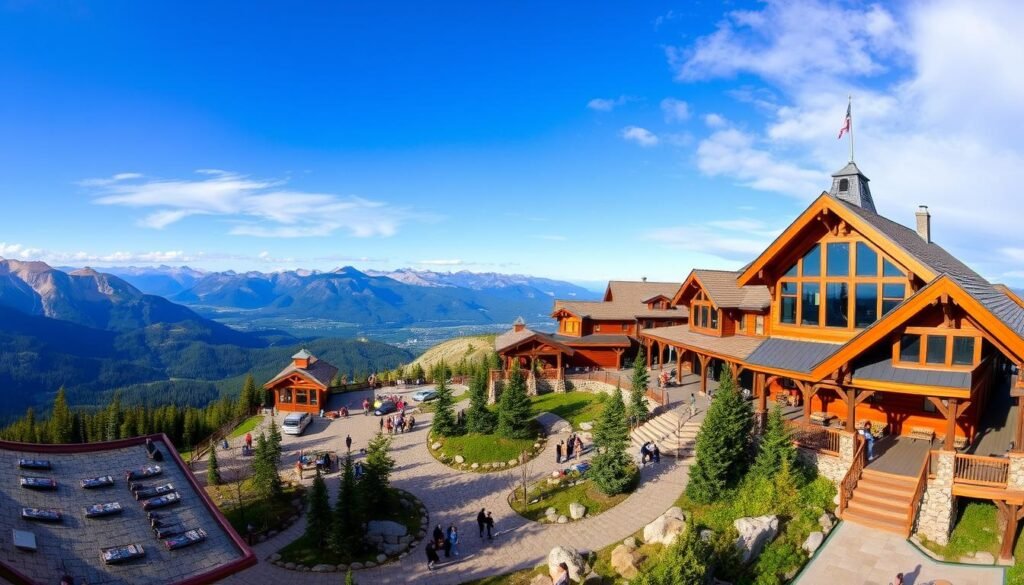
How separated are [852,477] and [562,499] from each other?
9743 millimetres

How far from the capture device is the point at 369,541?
18.3 m

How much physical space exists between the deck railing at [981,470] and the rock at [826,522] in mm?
3390

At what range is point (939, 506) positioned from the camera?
1420 cm

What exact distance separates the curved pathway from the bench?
8038 mm

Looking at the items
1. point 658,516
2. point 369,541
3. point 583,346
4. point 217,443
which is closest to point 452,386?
point 583,346

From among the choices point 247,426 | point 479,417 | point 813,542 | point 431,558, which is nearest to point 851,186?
point 813,542

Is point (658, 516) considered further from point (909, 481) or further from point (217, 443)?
point (217, 443)

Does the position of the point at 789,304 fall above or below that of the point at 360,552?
above

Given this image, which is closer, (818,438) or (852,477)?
(852,477)

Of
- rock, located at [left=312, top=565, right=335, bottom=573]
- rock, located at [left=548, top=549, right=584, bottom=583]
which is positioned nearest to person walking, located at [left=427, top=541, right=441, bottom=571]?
rock, located at [left=312, top=565, right=335, bottom=573]

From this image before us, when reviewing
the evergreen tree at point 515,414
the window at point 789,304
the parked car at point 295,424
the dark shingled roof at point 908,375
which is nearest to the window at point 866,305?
the dark shingled roof at point 908,375

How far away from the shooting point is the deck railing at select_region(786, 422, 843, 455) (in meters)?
16.7

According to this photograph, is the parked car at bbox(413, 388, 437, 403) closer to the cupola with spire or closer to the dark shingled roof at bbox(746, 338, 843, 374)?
the dark shingled roof at bbox(746, 338, 843, 374)

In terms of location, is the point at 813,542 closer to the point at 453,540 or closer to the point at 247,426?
the point at 453,540
